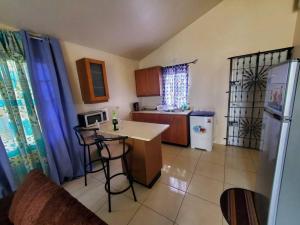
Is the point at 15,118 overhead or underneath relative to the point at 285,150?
A: overhead

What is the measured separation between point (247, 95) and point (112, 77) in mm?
3090

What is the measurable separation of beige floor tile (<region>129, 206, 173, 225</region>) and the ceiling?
274 centimetres

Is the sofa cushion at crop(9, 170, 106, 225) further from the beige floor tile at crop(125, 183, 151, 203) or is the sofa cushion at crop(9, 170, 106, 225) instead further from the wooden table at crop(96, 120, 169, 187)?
the beige floor tile at crop(125, 183, 151, 203)

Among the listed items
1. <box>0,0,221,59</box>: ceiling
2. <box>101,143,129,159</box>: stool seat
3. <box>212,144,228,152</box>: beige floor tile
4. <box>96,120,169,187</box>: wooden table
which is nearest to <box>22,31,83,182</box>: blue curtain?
<box>0,0,221,59</box>: ceiling

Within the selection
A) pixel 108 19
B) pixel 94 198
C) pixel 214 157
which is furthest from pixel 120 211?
pixel 108 19

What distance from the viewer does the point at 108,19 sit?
6.74 ft

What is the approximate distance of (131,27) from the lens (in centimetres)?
241

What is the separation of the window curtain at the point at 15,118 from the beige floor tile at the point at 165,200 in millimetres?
1717

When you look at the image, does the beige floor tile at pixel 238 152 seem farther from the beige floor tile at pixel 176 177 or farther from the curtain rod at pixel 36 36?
the curtain rod at pixel 36 36

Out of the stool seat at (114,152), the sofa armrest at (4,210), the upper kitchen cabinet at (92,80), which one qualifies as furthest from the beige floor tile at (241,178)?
the upper kitchen cabinet at (92,80)

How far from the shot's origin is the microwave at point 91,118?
2299 mm

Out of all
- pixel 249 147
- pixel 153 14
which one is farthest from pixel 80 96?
pixel 249 147

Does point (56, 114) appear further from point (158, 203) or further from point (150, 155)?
point (158, 203)

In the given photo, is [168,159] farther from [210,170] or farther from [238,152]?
[238,152]
